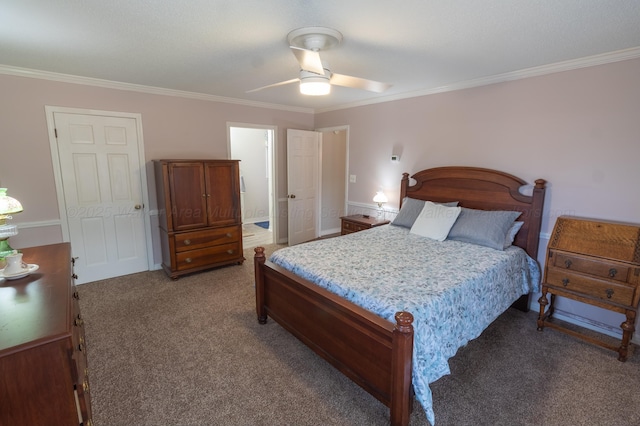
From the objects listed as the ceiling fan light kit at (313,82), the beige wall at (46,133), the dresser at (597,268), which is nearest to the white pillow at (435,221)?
the dresser at (597,268)

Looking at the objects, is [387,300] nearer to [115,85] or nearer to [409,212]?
[409,212]

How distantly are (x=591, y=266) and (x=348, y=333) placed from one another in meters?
2.08

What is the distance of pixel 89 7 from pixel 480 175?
3.59m

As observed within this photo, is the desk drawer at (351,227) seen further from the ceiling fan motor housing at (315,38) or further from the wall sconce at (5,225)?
the wall sconce at (5,225)

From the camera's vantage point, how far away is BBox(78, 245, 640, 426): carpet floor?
1.86m

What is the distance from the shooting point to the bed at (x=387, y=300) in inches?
67.6

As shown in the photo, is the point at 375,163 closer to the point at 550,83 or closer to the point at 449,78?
the point at 449,78

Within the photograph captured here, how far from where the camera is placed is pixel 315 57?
2.07m

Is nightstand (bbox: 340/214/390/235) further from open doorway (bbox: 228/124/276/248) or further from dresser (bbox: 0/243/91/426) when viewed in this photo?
dresser (bbox: 0/243/91/426)

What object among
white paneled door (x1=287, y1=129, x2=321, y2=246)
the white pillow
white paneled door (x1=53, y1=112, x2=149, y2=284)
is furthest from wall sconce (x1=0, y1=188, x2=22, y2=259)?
white paneled door (x1=287, y1=129, x2=321, y2=246)

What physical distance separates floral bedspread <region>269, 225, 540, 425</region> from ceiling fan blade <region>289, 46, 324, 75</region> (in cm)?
150

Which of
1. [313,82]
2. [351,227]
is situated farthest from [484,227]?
[313,82]

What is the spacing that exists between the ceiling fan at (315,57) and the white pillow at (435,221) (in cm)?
156

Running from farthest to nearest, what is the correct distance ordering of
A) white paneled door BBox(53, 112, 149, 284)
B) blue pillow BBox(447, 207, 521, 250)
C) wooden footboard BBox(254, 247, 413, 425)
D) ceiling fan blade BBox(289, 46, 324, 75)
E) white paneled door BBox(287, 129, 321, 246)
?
white paneled door BBox(287, 129, 321, 246) < white paneled door BBox(53, 112, 149, 284) < blue pillow BBox(447, 207, 521, 250) < ceiling fan blade BBox(289, 46, 324, 75) < wooden footboard BBox(254, 247, 413, 425)
